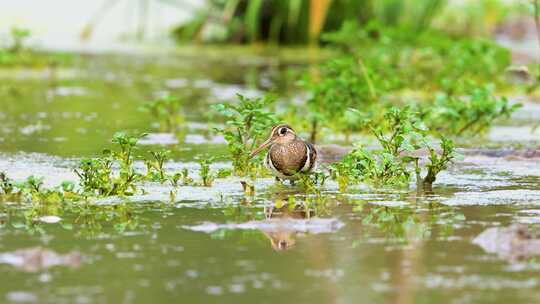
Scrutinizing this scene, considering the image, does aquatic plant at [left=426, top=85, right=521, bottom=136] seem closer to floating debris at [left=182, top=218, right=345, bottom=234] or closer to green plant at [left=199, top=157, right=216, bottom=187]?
green plant at [left=199, top=157, right=216, bottom=187]

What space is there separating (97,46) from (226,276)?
53.7 ft

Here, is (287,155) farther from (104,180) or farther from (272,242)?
(272,242)

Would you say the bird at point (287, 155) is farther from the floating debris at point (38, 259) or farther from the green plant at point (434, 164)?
the floating debris at point (38, 259)

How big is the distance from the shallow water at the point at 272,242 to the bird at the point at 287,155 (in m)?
0.11

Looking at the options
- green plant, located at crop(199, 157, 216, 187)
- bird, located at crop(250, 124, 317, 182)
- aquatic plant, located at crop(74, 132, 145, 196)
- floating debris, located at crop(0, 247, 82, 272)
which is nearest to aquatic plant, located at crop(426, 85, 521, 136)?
bird, located at crop(250, 124, 317, 182)

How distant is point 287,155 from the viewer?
24.6 ft

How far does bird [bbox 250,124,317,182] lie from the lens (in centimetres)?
751

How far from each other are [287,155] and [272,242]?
5.55 feet

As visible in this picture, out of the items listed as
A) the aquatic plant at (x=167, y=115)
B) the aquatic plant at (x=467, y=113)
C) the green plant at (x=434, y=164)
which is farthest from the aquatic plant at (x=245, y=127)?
the aquatic plant at (x=167, y=115)

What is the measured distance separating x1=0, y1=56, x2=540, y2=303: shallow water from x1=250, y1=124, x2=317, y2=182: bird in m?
0.11

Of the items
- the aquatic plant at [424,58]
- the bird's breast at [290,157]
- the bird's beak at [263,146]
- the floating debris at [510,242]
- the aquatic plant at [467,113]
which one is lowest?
the floating debris at [510,242]

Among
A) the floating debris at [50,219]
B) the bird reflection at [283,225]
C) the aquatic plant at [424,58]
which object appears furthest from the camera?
the aquatic plant at [424,58]

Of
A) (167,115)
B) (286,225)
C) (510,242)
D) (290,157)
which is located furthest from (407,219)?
(167,115)

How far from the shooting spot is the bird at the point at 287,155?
751cm
